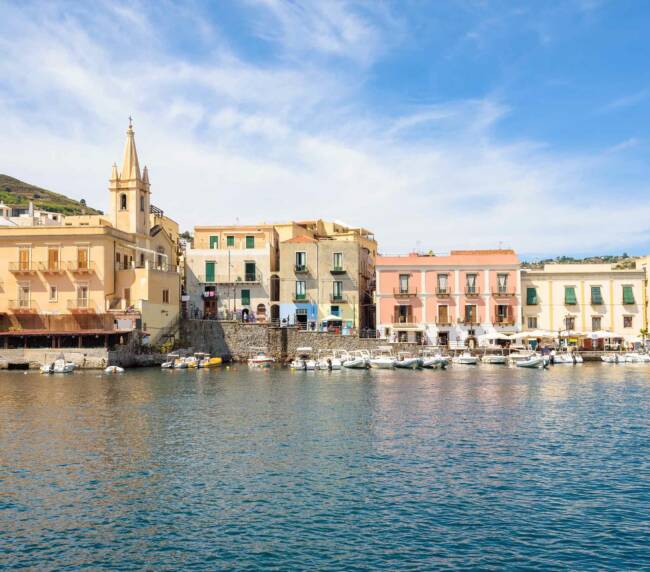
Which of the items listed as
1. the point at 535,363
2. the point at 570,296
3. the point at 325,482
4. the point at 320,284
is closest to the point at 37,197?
the point at 320,284

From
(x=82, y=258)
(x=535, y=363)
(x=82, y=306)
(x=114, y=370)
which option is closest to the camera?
(x=114, y=370)

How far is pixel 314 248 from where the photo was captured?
69.8 meters

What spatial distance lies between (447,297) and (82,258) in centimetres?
3354

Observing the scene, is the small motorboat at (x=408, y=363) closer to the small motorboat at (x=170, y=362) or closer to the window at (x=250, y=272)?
the window at (x=250, y=272)

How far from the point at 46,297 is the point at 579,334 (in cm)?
4900

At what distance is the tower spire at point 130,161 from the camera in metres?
68.6

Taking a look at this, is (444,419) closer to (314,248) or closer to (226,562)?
(226,562)

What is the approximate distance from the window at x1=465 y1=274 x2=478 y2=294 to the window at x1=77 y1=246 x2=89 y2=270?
34809 millimetres

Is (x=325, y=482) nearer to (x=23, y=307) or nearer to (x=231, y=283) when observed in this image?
(x=23, y=307)

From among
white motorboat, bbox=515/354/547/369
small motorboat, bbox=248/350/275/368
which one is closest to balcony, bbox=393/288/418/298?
white motorboat, bbox=515/354/547/369

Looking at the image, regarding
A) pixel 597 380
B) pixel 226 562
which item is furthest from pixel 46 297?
pixel 226 562

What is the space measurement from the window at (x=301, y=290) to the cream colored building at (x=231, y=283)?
8.38ft

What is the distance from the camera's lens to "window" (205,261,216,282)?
2768 inches

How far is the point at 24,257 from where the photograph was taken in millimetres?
62625
